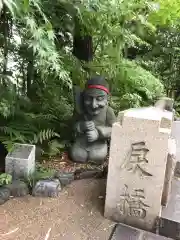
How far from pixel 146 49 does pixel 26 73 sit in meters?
4.16

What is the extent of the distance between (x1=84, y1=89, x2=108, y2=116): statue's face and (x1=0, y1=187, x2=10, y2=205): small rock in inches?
53.4

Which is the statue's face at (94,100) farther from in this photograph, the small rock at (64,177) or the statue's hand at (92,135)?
the small rock at (64,177)

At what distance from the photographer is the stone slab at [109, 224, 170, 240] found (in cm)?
238

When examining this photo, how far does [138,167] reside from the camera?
2473 mm

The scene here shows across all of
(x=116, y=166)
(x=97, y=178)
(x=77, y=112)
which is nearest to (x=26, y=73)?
(x=77, y=112)

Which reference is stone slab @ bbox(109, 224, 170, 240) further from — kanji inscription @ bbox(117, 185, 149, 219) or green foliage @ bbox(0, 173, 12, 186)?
green foliage @ bbox(0, 173, 12, 186)

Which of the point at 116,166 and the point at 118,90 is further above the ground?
the point at 118,90

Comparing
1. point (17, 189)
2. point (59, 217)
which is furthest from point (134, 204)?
point (17, 189)

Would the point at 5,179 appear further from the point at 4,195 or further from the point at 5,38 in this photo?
the point at 5,38

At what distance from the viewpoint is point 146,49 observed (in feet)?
25.1

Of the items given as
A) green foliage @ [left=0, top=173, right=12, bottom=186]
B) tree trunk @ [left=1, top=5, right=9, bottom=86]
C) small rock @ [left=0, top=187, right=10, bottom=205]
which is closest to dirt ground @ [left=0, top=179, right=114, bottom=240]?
small rock @ [left=0, top=187, right=10, bottom=205]

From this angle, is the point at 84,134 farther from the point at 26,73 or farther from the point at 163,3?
the point at 163,3

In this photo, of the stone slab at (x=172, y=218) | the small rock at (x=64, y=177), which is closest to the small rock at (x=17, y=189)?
the small rock at (x=64, y=177)

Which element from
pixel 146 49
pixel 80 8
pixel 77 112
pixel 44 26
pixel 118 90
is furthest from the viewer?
pixel 146 49
